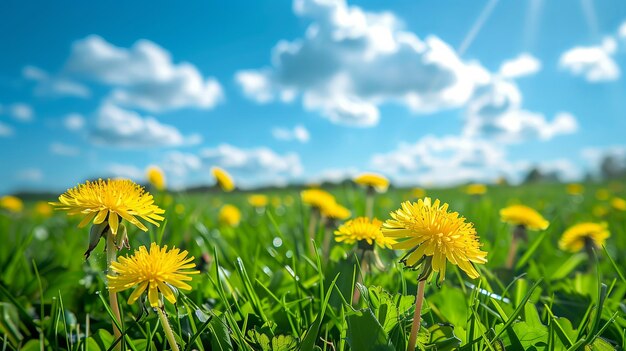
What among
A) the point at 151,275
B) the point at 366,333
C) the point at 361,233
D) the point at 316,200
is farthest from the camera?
the point at 316,200

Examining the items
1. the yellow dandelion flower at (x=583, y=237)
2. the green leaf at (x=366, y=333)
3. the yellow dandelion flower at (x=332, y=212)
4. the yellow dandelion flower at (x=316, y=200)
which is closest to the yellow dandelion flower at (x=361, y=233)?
the green leaf at (x=366, y=333)

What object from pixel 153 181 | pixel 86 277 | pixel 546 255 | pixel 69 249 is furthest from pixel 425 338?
pixel 153 181

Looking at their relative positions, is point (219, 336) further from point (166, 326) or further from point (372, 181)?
point (372, 181)

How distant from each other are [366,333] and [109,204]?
572 mm

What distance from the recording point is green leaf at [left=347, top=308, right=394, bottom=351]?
0.89 metres

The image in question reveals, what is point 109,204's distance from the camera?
33.5 inches

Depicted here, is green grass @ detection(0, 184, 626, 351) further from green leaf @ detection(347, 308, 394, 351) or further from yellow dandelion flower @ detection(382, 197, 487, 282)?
yellow dandelion flower @ detection(382, 197, 487, 282)

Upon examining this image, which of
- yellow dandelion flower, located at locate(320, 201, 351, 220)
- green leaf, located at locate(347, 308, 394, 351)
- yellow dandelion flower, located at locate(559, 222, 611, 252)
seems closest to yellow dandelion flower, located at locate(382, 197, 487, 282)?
green leaf, located at locate(347, 308, 394, 351)

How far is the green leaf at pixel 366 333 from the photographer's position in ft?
2.92

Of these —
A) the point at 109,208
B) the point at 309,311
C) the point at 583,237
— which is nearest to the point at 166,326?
the point at 109,208

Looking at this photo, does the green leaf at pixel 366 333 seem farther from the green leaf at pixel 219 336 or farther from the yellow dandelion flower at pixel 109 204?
the yellow dandelion flower at pixel 109 204

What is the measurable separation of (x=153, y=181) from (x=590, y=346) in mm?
2518

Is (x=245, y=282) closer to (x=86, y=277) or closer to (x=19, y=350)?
(x=19, y=350)

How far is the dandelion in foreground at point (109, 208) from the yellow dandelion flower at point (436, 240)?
1.58ft
